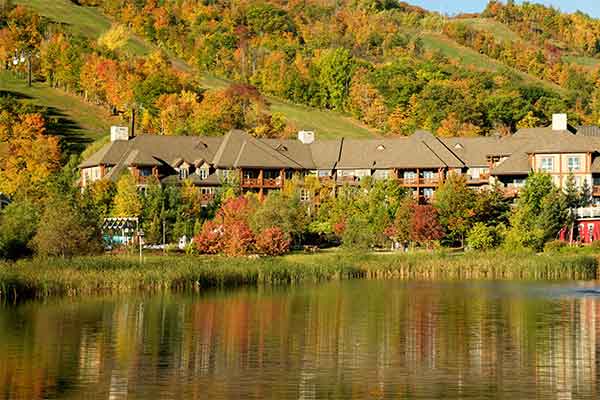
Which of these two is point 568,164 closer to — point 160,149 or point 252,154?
point 252,154

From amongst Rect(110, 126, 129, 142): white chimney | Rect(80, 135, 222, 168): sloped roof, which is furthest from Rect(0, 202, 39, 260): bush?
Rect(110, 126, 129, 142): white chimney

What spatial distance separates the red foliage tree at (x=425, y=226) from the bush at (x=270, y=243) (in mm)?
11131

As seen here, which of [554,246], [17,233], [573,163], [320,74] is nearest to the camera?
[17,233]

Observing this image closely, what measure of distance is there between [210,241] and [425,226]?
53.9 feet

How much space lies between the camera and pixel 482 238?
8206cm

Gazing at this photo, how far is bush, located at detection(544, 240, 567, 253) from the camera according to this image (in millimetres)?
77250

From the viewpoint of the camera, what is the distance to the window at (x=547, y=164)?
9656 centimetres

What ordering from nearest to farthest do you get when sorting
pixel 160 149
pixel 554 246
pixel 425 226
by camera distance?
1. pixel 554 246
2. pixel 425 226
3. pixel 160 149

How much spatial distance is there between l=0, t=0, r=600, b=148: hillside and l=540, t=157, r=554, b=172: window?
120ft

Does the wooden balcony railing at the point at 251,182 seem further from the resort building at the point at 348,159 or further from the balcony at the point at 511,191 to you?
the balcony at the point at 511,191

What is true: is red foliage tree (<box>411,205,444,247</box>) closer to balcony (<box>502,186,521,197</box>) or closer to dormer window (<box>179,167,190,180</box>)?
balcony (<box>502,186,521,197</box>)

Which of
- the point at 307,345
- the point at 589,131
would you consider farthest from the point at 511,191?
the point at 307,345

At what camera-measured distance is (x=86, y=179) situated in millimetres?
106938

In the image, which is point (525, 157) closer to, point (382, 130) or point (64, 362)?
point (382, 130)
